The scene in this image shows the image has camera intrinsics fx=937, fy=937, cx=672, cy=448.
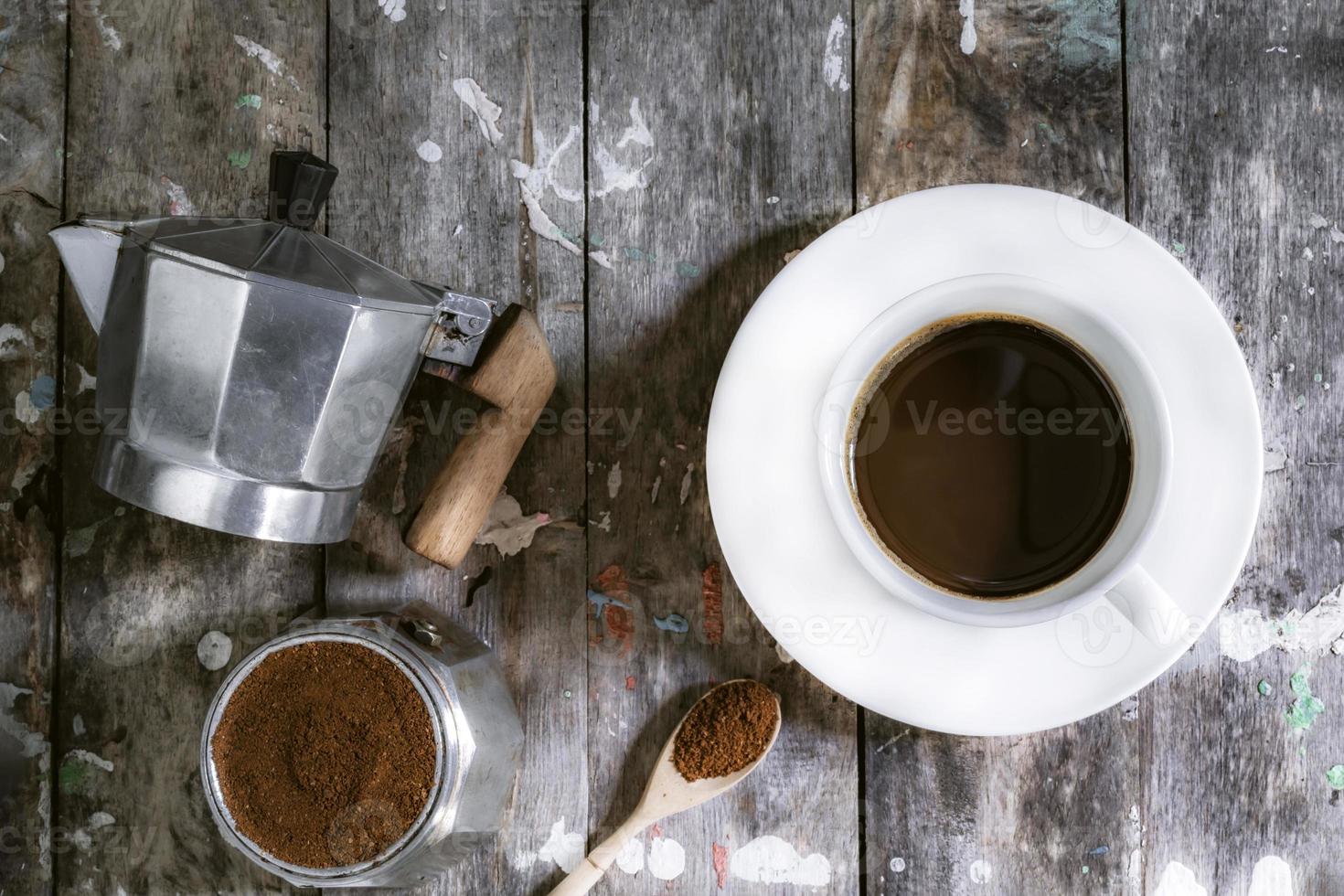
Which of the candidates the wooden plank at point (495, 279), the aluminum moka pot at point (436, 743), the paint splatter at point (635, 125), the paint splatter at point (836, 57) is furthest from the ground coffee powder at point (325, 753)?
the paint splatter at point (836, 57)

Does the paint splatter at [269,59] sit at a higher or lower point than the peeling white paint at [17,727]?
higher

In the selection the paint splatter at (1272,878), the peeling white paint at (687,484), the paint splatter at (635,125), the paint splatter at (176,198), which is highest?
the paint splatter at (635,125)

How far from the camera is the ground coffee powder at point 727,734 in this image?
2.55 ft

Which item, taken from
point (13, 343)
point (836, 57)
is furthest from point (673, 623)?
point (13, 343)

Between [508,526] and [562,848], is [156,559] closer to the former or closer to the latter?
[508,526]

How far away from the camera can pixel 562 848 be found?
82 cm

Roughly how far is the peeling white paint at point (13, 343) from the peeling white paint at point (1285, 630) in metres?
1.07

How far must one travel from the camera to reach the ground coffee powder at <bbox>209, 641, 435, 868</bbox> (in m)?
0.69

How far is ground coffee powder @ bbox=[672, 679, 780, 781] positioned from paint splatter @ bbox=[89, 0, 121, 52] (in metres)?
0.78

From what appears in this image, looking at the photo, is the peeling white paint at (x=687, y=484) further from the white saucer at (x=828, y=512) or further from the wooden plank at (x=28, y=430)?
the wooden plank at (x=28, y=430)

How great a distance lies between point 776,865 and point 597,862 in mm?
156

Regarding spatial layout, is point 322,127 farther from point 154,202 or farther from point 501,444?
point 501,444

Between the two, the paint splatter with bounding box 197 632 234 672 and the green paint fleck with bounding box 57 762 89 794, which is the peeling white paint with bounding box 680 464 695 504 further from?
the green paint fleck with bounding box 57 762 89 794

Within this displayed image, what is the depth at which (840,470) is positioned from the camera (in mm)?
655
